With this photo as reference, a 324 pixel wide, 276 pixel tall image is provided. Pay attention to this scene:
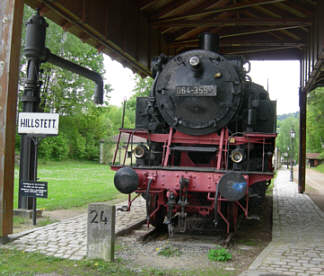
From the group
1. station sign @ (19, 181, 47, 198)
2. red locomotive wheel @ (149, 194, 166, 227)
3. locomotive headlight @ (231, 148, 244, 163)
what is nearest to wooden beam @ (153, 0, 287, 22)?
locomotive headlight @ (231, 148, 244, 163)

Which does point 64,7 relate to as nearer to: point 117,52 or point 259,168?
point 117,52

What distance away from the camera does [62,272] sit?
15.7ft

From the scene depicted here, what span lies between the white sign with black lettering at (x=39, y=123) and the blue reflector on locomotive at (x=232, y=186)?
11.3 feet

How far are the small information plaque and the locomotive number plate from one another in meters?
2.90

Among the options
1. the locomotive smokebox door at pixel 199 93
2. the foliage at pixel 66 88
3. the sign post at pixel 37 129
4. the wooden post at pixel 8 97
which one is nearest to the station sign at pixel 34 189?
the sign post at pixel 37 129

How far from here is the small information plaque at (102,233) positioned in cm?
530

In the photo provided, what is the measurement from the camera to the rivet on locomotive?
6438 mm

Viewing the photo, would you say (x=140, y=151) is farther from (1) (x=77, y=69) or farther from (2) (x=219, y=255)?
(1) (x=77, y=69)

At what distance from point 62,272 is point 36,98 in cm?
496

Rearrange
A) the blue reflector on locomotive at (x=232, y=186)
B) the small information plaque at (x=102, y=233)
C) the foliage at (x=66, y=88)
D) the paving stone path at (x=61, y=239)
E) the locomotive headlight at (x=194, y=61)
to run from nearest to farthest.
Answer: the small information plaque at (x=102, y=233) → the paving stone path at (x=61, y=239) → the blue reflector on locomotive at (x=232, y=186) → the locomotive headlight at (x=194, y=61) → the foliage at (x=66, y=88)

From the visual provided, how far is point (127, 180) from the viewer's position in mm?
6277

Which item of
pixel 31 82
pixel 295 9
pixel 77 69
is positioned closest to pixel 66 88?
pixel 77 69

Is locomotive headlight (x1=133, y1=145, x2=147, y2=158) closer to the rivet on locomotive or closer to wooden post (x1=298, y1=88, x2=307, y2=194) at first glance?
the rivet on locomotive

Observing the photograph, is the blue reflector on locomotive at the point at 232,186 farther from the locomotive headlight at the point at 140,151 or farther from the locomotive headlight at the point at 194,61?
the locomotive headlight at the point at 194,61
